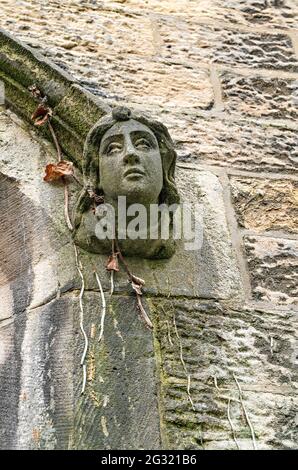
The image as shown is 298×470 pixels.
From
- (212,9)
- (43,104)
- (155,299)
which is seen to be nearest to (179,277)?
(155,299)

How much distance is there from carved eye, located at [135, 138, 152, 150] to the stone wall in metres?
0.35

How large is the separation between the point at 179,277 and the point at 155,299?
130 millimetres

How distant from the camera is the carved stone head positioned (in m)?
2.66

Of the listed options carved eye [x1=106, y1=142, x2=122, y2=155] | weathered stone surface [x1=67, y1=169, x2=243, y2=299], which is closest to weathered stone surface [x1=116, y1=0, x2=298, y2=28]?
weathered stone surface [x1=67, y1=169, x2=243, y2=299]

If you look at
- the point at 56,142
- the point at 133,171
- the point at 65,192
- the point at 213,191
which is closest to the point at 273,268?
the point at 213,191

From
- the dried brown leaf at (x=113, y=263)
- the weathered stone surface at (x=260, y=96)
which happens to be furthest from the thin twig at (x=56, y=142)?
the weathered stone surface at (x=260, y=96)

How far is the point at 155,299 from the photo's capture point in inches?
107

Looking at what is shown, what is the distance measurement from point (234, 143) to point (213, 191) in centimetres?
31

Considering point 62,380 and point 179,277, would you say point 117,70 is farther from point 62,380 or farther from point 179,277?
point 62,380

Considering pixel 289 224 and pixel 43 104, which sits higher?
pixel 43 104

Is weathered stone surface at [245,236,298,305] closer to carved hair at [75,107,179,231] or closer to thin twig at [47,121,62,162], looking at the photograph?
carved hair at [75,107,179,231]

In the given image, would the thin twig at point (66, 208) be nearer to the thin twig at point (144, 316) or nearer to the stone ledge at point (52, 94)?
the stone ledge at point (52, 94)

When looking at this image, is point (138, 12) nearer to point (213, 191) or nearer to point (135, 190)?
Answer: point (213, 191)

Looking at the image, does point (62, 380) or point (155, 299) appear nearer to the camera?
point (62, 380)
